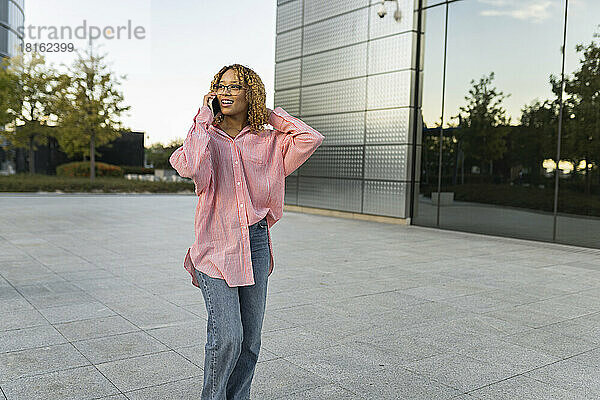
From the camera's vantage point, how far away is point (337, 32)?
16141 mm

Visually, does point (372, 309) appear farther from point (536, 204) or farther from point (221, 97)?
point (536, 204)

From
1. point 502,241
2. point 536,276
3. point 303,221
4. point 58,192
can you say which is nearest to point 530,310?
point 536,276

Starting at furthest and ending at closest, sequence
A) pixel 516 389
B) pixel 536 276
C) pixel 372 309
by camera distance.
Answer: pixel 536 276
pixel 372 309
pixel 516 389

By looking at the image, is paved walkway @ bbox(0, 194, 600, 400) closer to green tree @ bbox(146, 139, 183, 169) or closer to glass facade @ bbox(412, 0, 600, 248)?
glass facade @ bbox(412, 0, 600, 248)

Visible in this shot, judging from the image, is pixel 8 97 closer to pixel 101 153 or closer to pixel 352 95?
pixel 101 153

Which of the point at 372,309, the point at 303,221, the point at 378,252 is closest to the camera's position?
the point at 372,309

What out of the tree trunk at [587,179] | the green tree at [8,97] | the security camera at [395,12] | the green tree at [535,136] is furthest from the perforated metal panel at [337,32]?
the green tree at [8,97]

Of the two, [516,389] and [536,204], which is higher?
[536,204]

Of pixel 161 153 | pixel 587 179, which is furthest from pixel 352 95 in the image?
pixel 161 153

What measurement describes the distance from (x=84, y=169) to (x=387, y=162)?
938 inches

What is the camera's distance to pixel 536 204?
11562mm

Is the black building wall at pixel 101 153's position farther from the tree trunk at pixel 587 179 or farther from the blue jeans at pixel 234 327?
the blue jeans at pixel 234 327

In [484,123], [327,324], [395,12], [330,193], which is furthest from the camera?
[330,193]

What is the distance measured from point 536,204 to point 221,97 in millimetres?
10229
